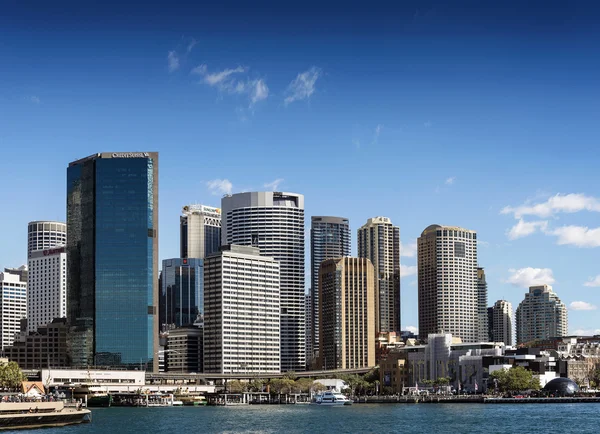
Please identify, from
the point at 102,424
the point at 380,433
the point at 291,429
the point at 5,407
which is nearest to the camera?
the point at 5,407

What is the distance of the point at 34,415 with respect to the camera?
527 ft

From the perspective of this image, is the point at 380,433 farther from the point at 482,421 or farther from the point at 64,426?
the point at 64,426

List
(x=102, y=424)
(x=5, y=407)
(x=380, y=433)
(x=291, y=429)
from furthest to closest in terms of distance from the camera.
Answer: (x=102, y=424) < (x=291, y=429) < (x=380, y=433) < (x=5, y=407)

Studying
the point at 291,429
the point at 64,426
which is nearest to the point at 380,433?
the point at 291,429

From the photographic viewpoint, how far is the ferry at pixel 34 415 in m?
156

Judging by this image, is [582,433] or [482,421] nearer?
[582,433]

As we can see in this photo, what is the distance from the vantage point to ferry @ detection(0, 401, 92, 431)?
15630 centimetres

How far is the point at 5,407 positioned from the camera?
516 ft

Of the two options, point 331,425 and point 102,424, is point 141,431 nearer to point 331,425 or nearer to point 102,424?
point 102,424

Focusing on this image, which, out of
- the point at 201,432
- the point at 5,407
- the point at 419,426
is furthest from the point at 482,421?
the point at 5,407

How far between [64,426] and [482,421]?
77657mm

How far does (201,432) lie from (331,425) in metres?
29.2

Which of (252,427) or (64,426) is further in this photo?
(252,427)

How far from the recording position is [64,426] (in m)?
173
